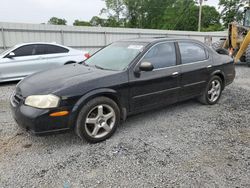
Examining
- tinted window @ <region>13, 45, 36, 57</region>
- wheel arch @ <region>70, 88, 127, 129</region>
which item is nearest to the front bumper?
wheel arch @ <region>70, 88, 127, 129</region>

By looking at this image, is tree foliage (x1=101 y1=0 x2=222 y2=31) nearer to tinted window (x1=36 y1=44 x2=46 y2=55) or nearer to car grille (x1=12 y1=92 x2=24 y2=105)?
tinted window (x1=36 y1=44 x2=46 y2=55)

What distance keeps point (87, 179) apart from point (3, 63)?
5.70m

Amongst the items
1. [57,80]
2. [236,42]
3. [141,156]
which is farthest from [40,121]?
[236,42]

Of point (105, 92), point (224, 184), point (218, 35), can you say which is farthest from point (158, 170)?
point (218, 35)

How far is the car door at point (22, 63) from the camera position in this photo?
6793 mm

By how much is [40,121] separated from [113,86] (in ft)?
3.79

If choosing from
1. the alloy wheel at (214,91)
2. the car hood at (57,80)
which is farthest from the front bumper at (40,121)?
the alloy wheel at (214,91)

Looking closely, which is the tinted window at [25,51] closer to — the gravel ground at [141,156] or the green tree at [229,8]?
the gravel ground at [141,156]

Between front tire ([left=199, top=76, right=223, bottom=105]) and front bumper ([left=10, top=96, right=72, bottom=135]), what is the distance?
10.5ft

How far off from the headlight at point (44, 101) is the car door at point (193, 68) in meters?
2.49

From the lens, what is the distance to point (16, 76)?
6980 mm

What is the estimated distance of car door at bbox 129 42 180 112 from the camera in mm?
3639

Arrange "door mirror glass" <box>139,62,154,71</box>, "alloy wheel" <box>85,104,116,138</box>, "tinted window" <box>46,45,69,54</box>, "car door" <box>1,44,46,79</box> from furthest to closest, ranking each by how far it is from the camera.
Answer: "tinted window" <box>46,45,69,54</box>
"car door" <box>1,44,46,79</box>
"door mirror glass" <box>139,62,154,71</box>
"alloy wheel" <box>85,104,116,138</box>

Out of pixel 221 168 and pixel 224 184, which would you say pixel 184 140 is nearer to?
pixel 221 168
